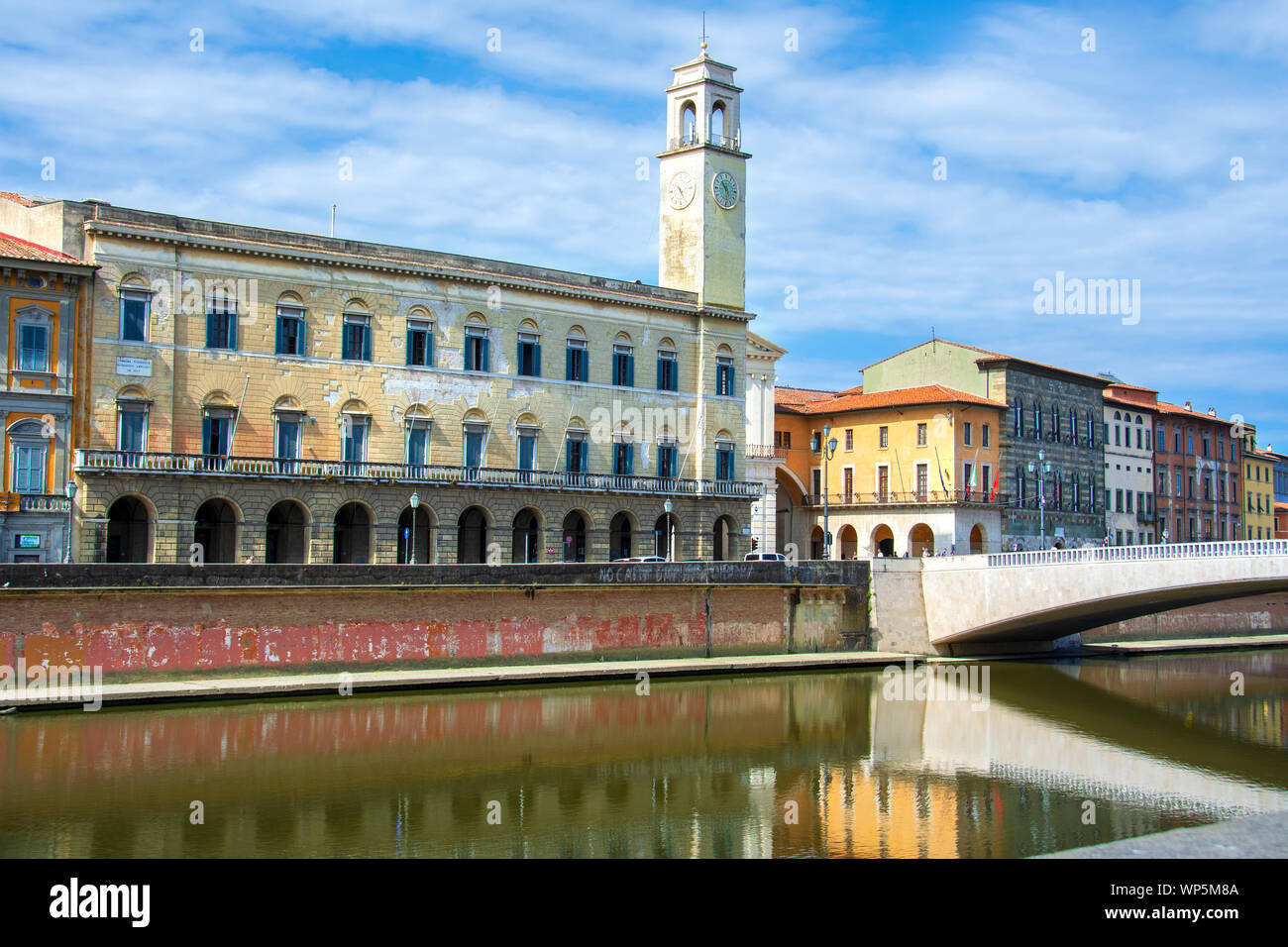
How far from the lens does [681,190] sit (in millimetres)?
56156

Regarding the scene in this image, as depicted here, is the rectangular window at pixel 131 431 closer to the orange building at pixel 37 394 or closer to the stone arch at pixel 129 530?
the orange building at pixel 37 394

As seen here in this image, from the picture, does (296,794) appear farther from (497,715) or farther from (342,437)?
(342,437)

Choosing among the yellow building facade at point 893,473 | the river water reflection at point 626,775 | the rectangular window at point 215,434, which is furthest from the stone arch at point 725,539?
the rectangular window at point 215,434

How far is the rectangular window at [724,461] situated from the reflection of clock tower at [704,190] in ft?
19.6

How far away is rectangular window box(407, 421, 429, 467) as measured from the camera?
48469 mm

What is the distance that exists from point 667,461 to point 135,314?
70.8 ft

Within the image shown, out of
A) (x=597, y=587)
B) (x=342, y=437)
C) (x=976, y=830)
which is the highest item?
(x=342, y=437)

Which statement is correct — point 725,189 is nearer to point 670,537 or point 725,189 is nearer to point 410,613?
point 670,537

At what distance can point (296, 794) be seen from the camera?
24.8 meters

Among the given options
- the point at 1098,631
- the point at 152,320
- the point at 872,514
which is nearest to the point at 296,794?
the point at 152,320

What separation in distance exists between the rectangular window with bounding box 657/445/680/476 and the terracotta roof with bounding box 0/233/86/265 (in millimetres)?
23125

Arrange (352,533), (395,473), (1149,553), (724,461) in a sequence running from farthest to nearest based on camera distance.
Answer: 1. (724,461)
2. (352,533)
3. (395,473)
4. (1149,553)

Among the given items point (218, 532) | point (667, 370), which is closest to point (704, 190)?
point (667, 370)
